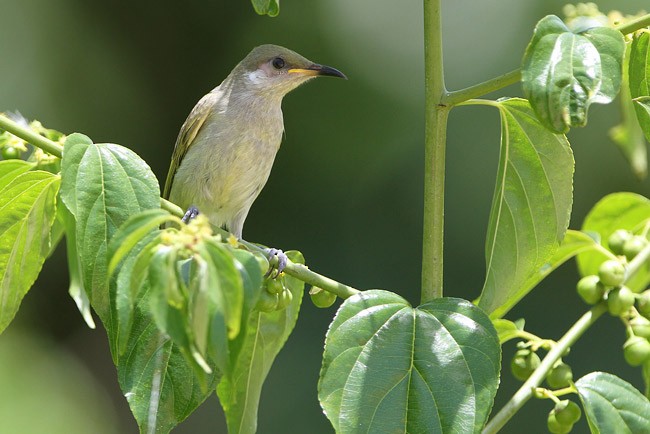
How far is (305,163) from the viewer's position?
720 centimetres

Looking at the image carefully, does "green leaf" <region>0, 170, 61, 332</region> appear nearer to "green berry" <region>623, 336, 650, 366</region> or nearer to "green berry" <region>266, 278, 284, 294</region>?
"green berry" <region>266, 278, 284, 294</region>

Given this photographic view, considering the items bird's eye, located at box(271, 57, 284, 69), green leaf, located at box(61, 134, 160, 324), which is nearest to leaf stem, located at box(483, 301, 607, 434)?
green leaf, located at box(61, 134, 160, 324)

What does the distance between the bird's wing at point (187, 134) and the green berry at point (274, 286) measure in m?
1.87

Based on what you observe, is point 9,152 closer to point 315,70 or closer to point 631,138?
point 631,138

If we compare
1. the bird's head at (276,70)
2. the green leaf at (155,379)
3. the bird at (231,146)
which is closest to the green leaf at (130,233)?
the green leaf at (155,379)

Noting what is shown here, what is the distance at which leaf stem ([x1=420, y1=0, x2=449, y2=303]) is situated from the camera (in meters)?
1.75

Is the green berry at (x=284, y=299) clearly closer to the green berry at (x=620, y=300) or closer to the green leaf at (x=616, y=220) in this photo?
the green berry at (x=620, y=300)

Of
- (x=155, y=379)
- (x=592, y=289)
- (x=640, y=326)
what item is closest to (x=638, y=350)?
(x=640, y=326)

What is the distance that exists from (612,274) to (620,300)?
57mm

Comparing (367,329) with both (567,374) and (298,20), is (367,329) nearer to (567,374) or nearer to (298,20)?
(567,374)

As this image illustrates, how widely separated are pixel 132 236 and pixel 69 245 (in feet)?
3.07

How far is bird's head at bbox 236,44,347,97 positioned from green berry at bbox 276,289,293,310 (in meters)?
2.10

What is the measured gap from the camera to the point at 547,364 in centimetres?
178

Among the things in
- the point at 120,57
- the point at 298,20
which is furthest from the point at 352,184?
the point at 120,57
